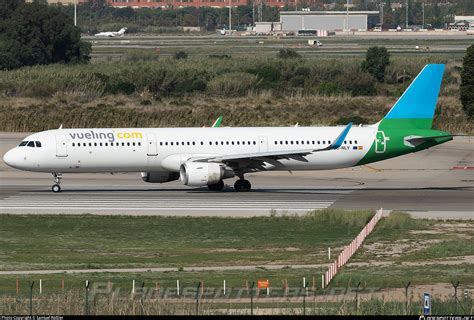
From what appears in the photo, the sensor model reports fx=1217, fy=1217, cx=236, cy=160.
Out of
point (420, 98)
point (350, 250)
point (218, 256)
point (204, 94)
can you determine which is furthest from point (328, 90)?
point (218, 256)

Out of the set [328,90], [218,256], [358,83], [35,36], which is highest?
[35,36]

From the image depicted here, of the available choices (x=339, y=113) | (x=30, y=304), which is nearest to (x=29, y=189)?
(x=30, y=304)

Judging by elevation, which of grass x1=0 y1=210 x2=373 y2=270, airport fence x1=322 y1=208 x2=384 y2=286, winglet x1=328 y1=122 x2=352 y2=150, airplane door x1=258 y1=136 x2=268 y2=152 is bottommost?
grass x1=0 y1=210 x2=373 y2=270

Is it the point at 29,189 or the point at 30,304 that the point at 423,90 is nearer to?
the point at 29,189

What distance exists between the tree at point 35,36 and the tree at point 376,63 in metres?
35.0

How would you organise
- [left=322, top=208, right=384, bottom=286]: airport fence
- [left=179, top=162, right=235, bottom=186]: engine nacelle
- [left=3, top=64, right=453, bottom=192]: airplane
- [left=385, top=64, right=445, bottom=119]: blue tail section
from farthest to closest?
[left=385, top=64, right=445, bottom=119]: blue tail section → [left=3, top=64, right=453, bottom=192]: airplane → [left=179, top=162, right=235, bottom=186]: engine nacelle → [left=322, top=208, right=384, bottom=286]: airport fence

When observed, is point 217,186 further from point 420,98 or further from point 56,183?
point 420,98

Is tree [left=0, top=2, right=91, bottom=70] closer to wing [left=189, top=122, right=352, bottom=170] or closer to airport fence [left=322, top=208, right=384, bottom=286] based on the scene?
wing [left=189, top=122, right=352, bottom=170]

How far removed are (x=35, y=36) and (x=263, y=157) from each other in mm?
83244

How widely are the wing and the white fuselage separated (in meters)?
0.32

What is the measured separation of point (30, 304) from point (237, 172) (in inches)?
1285

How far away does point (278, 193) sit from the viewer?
62969mm

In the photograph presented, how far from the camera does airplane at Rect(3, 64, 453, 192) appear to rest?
61.5 metres

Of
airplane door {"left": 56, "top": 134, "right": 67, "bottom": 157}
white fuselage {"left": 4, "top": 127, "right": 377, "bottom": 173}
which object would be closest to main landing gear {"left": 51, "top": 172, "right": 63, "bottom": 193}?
white fuselage {"left": 4, "top": 127, "right": 377, "bottom": 173}
